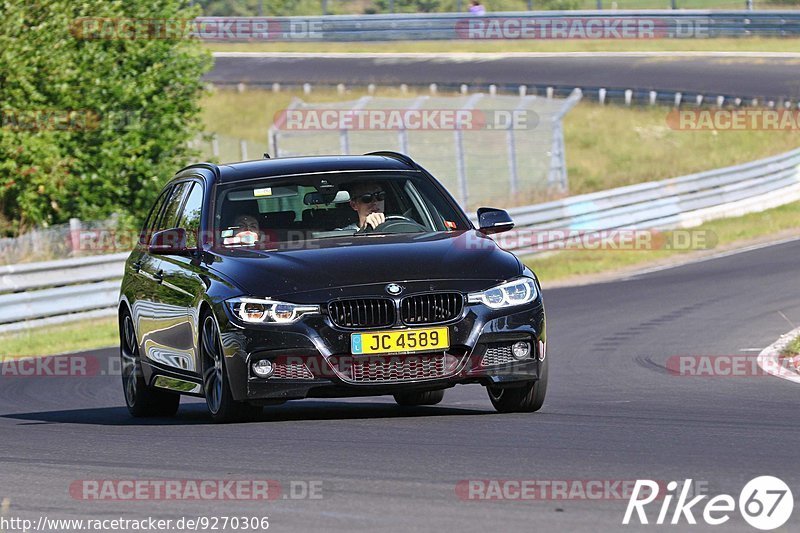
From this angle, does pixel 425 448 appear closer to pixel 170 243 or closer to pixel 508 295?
pixel 508 295

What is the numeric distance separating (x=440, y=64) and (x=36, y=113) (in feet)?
92.4

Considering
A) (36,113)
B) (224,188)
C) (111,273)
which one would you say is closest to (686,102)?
(36,113)

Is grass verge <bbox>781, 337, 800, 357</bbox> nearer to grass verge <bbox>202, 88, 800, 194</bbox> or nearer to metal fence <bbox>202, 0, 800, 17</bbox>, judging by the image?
grass verge <bbox>202, 88, 800, 194</bbox>

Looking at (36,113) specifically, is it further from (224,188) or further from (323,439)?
(323,439)

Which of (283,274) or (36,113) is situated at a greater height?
(283,274)

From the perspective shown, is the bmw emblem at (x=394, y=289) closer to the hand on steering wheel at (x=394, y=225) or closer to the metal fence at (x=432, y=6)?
the hand on steering wheel at (x=394, y=225)

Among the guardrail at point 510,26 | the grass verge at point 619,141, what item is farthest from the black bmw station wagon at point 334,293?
the guardrail at point 510,26

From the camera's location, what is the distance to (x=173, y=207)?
11.0 metres

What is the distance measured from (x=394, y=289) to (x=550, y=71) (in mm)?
41023

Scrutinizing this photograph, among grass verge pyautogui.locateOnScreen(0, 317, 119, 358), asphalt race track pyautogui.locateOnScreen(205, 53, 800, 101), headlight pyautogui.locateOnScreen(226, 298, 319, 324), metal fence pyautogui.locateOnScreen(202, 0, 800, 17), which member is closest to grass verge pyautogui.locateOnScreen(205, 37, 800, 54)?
asphalt race track pyautogui.locateOnScreen(205, 53, 800, 101)

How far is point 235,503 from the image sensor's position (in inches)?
246

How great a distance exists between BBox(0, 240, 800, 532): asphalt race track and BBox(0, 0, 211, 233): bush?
1200 centimetres

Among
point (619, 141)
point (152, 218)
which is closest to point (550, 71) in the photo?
point (619, 141)

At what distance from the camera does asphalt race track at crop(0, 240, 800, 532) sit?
237 inches
